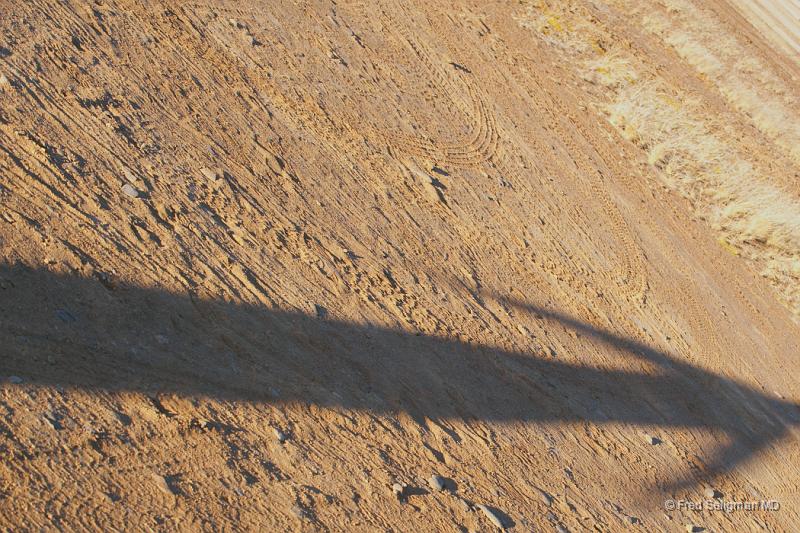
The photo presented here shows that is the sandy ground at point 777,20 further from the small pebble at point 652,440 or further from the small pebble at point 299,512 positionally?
the small pebble at point 299,512

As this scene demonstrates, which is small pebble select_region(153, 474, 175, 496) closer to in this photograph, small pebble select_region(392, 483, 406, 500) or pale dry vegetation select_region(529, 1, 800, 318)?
small pebble select_region(392, 483, 406, 500)

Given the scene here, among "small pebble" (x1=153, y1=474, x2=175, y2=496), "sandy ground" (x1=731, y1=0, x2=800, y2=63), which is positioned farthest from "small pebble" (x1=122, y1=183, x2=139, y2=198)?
"sandy ground" (x1=731, y1=0, x2=800, y2=63)

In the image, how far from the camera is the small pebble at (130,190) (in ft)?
18.5

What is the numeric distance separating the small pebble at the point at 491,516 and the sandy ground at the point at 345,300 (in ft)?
0.06

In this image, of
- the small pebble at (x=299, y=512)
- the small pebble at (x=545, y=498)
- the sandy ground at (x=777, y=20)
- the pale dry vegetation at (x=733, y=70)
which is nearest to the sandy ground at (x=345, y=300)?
the small pebble at (x=299, y=512)

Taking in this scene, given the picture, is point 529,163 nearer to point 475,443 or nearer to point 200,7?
point 200,7

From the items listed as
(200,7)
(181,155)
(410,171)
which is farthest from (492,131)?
(181,155)

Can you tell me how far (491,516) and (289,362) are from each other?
161cm

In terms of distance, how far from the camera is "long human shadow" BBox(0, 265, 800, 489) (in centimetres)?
441

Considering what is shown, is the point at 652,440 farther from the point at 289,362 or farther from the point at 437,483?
the point at 289,362

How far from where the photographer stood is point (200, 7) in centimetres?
828

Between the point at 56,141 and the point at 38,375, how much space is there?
7.21 ft

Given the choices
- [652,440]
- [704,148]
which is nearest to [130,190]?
[652,440]

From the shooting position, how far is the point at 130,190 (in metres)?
5.68
